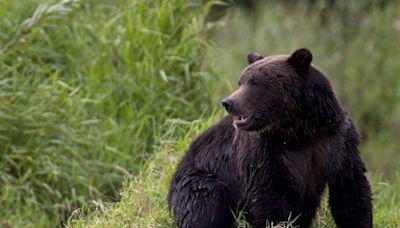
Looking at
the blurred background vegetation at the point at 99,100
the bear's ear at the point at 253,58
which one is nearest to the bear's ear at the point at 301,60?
the bear's ear at the point at 253,58

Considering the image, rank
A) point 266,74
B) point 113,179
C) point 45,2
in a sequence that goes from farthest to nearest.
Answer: point 45,2, point 113,179, point 266,74

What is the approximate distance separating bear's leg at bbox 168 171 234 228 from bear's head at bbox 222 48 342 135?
0.60 metres

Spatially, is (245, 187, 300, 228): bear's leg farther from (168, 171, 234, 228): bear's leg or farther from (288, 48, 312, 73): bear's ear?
(288, 48, 312, 73): bear's ear

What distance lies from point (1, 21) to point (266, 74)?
3.93 meters

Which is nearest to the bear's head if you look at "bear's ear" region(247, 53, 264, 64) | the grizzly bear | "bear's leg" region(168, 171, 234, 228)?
the grizzly bear

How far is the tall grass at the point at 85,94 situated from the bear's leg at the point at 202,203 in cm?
178

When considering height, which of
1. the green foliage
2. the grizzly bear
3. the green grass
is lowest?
the green foliage

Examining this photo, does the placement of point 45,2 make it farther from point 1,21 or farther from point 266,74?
point 266,74

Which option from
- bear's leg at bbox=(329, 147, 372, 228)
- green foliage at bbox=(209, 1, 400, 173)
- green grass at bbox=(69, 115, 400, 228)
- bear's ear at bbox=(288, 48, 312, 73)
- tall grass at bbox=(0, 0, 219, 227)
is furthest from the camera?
green foliage at bbox=(209, 1, 400, 173)

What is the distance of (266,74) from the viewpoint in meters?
5.80

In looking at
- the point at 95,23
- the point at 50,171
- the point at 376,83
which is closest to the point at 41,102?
the point at 50,171

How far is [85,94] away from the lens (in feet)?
29.3

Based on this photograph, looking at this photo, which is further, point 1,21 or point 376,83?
point 376,83

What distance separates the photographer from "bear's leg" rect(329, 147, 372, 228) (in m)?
5.97
